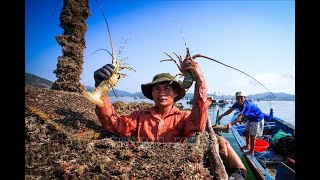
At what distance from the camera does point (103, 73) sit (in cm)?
394

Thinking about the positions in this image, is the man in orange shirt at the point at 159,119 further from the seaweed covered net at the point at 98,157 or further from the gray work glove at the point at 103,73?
the seaweed covered net at the point at 98,157

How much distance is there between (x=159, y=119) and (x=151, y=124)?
0.18 meters

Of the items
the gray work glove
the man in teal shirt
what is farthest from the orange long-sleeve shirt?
the man in teal shirt

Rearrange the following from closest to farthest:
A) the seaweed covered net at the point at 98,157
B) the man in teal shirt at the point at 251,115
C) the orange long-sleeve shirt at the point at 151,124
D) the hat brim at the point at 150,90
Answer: the seaweed covered net at the point at 98,157 < the orange long-sleeve shirt at the point at 151,124 < the hat brim at the point at 150,90 < the man in teal shirt at the point at 251,115

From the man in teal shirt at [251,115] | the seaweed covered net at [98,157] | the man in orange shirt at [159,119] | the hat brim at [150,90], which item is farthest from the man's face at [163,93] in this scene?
the man in teal shirt at [251,115]

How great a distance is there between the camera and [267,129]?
1448cm

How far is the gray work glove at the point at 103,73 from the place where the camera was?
3.93 meters

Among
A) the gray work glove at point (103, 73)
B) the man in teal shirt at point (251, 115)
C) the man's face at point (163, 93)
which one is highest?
the gray work glove at point (103, 73)

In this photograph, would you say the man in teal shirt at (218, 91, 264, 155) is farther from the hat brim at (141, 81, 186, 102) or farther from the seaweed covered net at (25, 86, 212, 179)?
the seaweed covered net at (25, 86, 212, 179)

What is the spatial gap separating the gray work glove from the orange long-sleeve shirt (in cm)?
36
